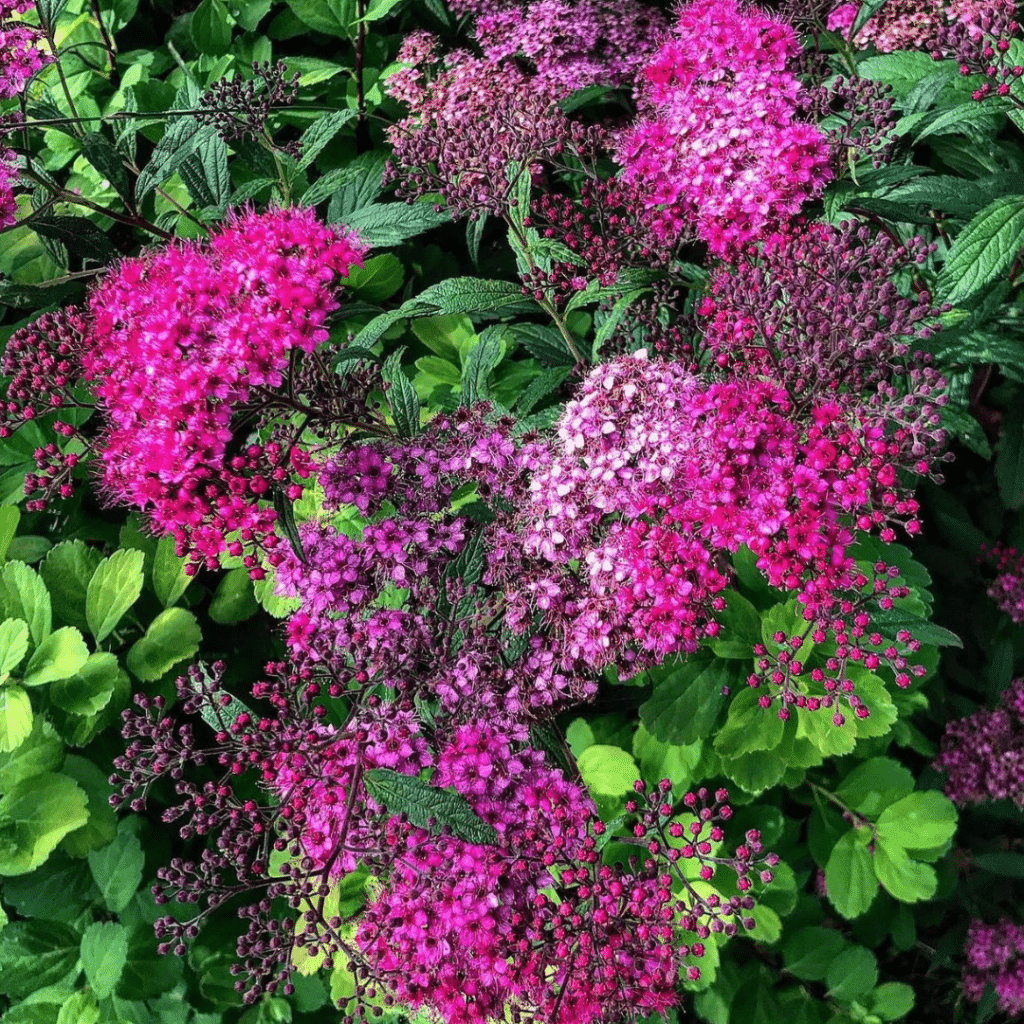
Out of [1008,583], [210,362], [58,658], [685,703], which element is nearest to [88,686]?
[58,658]

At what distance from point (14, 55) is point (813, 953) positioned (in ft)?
8.45

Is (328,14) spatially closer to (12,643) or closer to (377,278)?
(377,278)

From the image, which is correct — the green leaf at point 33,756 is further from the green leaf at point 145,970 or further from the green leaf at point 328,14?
the green leaf at point 328,14

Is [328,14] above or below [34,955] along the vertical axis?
above

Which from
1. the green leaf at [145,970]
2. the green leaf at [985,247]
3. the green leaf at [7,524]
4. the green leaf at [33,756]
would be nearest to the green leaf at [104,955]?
the green leaf at [145,970]

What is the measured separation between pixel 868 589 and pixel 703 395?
515 millimetres

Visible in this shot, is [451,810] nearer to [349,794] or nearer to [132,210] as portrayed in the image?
[349,794]

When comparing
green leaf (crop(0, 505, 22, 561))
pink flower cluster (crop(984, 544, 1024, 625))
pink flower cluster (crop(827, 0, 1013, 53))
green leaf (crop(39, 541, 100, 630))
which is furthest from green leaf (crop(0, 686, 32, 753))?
pink flower cluster (crop(984, 544, 1024, 625))

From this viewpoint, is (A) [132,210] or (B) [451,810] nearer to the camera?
(B) [451,810]

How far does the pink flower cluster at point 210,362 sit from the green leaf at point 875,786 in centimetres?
144

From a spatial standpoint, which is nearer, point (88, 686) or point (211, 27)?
point (88, 686)

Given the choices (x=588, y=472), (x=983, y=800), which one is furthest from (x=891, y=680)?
(x=588, y=472)

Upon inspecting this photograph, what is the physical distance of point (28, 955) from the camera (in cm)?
183

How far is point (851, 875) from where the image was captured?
196cm
